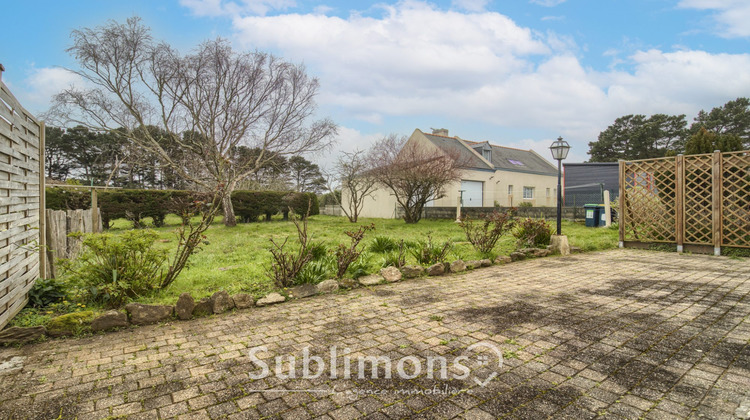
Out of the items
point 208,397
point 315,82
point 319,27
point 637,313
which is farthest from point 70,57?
point 637,313

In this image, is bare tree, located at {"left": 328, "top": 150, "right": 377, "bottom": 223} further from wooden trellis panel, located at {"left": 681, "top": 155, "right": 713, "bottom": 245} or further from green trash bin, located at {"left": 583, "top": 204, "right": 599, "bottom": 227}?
wooden trellis panel, located at {"left": 681, "top": 155, "right": 713, "bottom": 245}

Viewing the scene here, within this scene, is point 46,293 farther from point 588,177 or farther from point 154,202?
point 588,177

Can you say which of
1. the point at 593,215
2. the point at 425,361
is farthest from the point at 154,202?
the point at 593,215

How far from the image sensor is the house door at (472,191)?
883 inches

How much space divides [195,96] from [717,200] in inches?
657

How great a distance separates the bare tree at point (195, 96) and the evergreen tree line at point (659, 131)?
95.5 feet

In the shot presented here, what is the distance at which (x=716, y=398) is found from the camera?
2090 mm

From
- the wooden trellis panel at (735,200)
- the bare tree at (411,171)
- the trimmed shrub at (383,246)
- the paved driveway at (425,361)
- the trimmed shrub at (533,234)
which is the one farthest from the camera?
the bare tree at (411,171)

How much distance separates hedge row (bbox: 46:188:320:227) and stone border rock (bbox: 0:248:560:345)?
191 inches

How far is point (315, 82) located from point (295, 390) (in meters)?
16.4

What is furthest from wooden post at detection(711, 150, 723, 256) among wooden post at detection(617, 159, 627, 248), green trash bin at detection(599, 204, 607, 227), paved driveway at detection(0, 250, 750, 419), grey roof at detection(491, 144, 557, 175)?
grey roof at detection(491, 144, 557, 175)

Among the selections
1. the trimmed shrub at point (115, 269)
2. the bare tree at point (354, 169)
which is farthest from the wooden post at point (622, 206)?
the trimmed shrub at point (115, 269)

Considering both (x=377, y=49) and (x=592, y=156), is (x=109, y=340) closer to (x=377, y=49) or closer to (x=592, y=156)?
(x=377, y=49)

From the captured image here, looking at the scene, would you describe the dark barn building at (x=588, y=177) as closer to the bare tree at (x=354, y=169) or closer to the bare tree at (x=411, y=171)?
the bare tree at (x=411, y=171)
